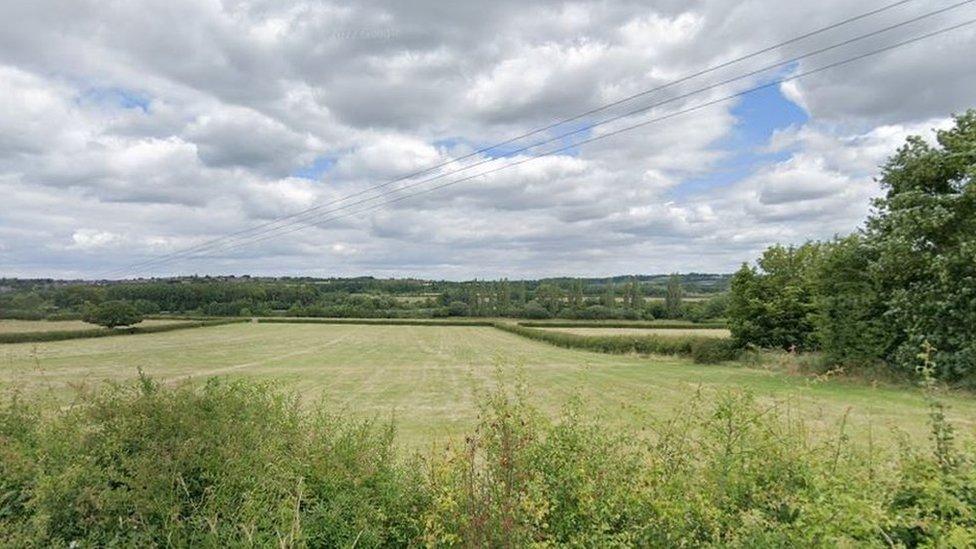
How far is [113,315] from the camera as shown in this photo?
187ft

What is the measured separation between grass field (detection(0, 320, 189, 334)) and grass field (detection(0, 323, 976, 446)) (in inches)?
72.4

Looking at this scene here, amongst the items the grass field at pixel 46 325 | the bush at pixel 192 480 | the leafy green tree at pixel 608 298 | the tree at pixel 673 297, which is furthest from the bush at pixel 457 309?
the bush at pixel 192 480

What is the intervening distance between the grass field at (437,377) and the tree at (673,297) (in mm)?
47205

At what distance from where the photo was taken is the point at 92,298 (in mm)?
39938

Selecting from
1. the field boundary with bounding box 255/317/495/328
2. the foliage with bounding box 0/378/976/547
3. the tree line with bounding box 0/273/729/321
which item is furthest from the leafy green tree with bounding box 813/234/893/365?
the field boundary with bounding box 255/317/495/328

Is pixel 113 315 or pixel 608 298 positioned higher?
pixel 113 315

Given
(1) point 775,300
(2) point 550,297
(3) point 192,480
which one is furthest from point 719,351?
(2) point 550,297

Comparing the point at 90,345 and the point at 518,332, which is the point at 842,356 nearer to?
the point at 518,332

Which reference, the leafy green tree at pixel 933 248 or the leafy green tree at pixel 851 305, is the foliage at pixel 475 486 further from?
the leafy green tree at pixel 851 305

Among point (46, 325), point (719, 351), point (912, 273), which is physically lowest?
point (719, 351)

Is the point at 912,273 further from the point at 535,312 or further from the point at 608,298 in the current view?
the point at 608,298

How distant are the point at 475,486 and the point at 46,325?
6379 centimetres

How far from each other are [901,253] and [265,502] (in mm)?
22195

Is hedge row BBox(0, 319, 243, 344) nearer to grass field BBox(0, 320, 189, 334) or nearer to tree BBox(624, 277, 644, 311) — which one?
grass field BBox(0, 320, 189, 334)
